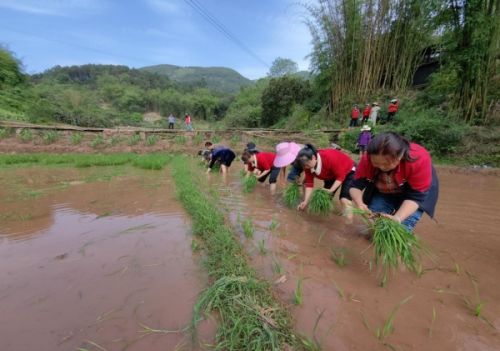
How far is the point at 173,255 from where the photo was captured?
99.3 inches

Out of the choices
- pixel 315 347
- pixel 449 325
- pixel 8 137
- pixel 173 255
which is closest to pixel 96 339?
pixel 173 255

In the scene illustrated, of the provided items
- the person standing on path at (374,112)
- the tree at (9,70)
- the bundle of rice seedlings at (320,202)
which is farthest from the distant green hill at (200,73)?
the bundle of rice seedlings at (320,202)

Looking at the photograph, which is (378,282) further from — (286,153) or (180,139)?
(180,139)

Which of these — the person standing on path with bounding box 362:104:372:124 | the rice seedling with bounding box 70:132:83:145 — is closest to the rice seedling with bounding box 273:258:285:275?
the person standing on path with bounding box 362:104:372:124

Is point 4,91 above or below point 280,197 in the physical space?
above

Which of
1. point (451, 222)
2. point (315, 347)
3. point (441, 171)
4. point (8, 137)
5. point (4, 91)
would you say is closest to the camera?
point (315, 347)

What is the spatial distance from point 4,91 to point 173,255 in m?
27.8

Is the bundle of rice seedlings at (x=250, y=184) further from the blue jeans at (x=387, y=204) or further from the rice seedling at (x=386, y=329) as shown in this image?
the rice seedling at (x=386, y=329)

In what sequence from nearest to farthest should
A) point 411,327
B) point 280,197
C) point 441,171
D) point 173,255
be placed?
point 411,327 < point 173,255 < point 280,197 < point 441,171

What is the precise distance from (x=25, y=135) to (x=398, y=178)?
15031 mm

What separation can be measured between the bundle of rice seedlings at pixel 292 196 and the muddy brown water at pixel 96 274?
170 centimetres

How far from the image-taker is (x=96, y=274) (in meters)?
2.17

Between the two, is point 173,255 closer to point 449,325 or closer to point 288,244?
point 288,244

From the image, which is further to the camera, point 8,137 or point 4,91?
point 4,91
